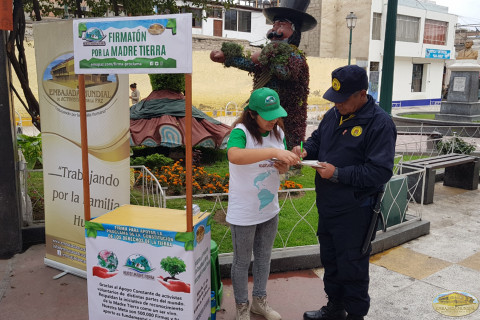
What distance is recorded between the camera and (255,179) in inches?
118

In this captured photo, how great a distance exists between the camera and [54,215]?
4.20 m

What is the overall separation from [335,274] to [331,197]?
2.21ft

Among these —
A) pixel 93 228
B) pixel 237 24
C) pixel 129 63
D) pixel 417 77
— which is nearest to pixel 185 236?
pixel 93 228

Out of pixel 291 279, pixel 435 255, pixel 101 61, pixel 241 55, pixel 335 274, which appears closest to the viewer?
pixel 101 61

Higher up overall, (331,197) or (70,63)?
(70,63)

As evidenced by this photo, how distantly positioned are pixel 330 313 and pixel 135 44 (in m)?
2.55

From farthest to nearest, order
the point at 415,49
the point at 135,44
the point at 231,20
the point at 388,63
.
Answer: the point at 415,49
the point at 231,20
the point at 388,63
the point at 135,44

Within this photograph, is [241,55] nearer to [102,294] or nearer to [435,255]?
[435,255]

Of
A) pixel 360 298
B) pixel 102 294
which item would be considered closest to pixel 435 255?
pixel 360 298

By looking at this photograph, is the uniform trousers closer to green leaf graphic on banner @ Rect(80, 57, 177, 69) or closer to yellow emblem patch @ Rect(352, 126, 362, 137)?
yellow emblem patch @ Rect(352, 126, 362, 137)

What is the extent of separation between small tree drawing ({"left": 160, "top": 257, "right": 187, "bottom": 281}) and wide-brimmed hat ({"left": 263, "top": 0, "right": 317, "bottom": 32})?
18.7 ft

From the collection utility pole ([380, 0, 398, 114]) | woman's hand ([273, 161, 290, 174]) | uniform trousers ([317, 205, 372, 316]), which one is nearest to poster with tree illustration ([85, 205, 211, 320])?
woman's hand ([273, 161, 290, 174])

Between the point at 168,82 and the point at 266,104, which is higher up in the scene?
the point at 168,82

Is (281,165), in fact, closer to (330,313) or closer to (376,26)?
(330,313)
